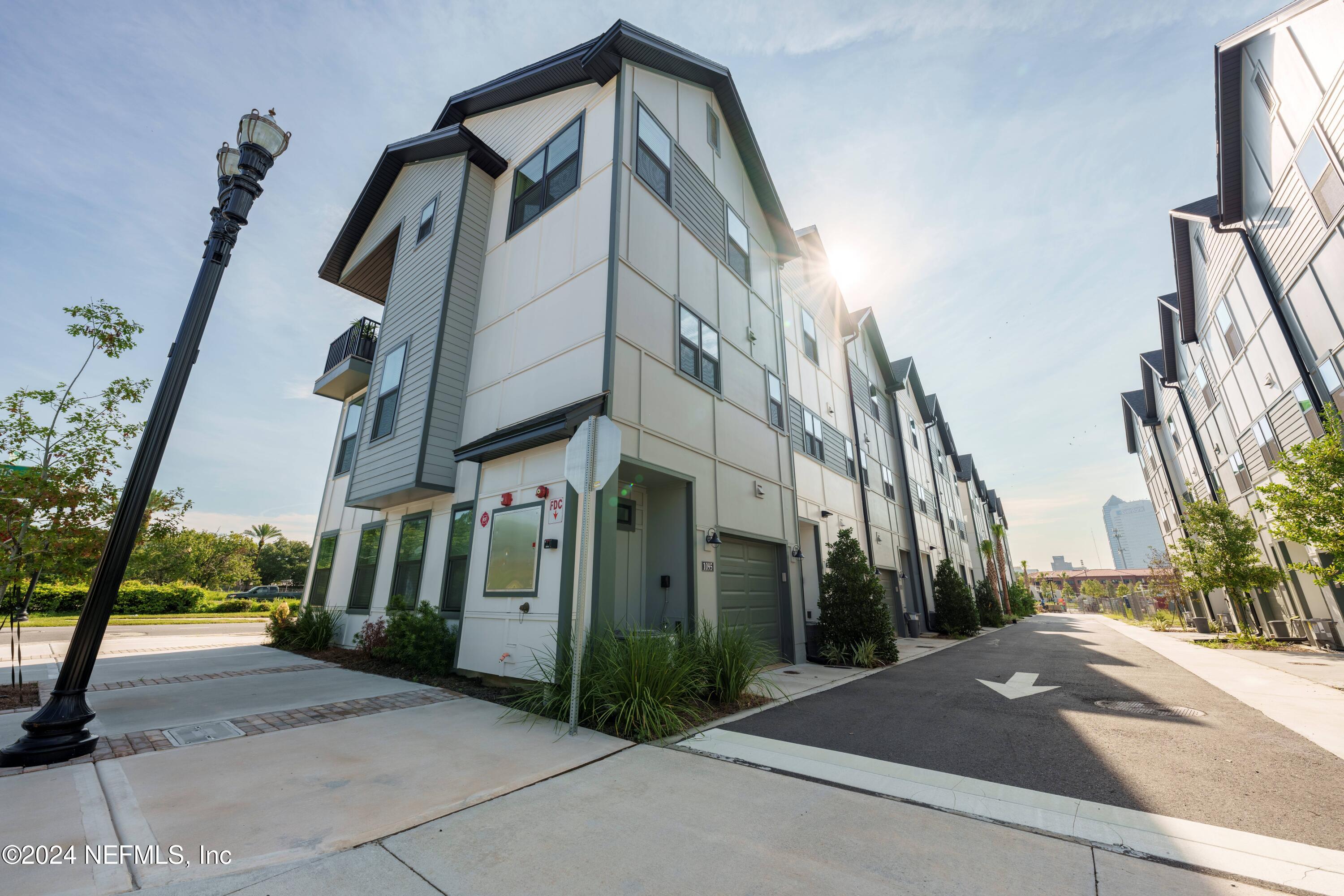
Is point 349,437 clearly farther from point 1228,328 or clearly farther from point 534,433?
point 1228,328

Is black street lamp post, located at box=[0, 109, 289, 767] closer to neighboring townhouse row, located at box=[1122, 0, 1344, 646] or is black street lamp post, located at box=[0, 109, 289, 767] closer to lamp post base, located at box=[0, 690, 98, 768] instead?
lamp post base, located at box=[0, 690, 98, 768]

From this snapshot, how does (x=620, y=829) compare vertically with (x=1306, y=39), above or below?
below

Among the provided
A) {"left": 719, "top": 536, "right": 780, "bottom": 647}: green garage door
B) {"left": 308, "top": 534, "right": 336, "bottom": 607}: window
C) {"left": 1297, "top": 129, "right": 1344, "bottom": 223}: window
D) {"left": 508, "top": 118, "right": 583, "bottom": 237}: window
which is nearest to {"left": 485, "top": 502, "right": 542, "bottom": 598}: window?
{"left": 719, "top": 536, "right": 780, "bottom": 647}: green garage door

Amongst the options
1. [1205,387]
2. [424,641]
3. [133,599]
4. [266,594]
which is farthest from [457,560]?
[266,594]

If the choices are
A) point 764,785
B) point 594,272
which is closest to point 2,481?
point 594,272

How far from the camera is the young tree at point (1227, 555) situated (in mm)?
14484

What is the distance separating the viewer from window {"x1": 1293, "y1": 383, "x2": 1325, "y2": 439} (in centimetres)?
1159

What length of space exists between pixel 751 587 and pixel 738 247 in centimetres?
762

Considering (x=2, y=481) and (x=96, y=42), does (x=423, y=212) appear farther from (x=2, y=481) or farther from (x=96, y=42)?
(x=2, y=481)

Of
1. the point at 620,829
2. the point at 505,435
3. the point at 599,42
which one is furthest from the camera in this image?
the point at 599,42

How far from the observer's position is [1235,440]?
1694 centimetres

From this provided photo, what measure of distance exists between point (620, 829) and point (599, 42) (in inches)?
428

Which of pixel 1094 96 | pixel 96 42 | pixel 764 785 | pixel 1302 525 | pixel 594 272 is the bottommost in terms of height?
pixel 764 785

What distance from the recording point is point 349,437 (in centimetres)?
1316
